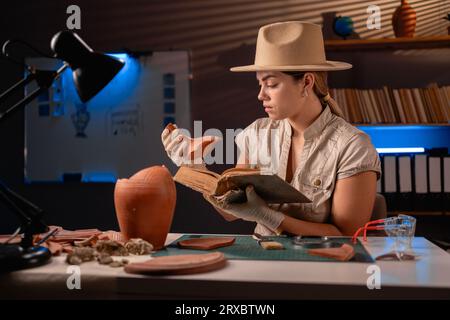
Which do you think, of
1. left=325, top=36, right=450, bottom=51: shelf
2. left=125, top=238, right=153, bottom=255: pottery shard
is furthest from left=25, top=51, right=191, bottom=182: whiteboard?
left=125, top=238, right=153, bottom=255: pottery shard

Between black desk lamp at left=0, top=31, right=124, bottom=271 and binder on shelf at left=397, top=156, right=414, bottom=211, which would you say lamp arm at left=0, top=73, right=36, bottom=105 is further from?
binder on shelf at left=397, top=156, right=414, bottom=211

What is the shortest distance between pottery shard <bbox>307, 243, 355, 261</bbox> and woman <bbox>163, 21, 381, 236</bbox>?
0.46 metres

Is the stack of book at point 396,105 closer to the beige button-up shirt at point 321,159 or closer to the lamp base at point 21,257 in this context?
the beige button-up shirt at point 321,159

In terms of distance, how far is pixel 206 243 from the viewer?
62.4 inches

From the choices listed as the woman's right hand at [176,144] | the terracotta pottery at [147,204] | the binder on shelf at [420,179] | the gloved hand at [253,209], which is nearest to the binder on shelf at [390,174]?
the binder on shelf at [420,179]

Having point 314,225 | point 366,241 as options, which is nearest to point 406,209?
point 314,225

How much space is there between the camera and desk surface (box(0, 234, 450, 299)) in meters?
1.12

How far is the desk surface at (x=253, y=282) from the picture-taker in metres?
1.12

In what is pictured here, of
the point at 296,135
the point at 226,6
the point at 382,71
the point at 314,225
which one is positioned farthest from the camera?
the point at 226,6

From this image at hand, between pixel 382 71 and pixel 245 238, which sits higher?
pixel 382 71

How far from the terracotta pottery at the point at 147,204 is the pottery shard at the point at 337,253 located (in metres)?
0.41

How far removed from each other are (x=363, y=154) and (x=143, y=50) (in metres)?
2.30
